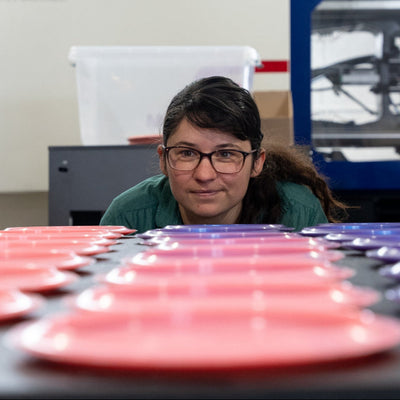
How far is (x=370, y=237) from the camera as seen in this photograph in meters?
0.62

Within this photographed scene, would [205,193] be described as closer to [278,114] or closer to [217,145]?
[217,145]

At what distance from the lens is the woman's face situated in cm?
124

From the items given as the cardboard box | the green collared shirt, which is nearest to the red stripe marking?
the cardboard box

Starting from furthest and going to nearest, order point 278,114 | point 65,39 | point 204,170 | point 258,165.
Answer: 1. point 65,39
2. point 278,114
3. point 258,165
4. point 204,170

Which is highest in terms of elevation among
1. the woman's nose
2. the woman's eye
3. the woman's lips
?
the woman's eye

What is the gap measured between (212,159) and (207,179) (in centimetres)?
5

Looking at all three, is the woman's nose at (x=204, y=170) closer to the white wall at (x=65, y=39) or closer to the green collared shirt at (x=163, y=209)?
the green collared shirt at (x=163, y=209)

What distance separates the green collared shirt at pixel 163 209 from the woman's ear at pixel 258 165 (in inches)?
3.6

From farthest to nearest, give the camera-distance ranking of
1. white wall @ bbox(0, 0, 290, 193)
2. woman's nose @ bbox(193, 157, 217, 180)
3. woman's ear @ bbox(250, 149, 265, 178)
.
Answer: white wall @ bbox(0, 0, 290, 193) → woman's ear @ bbox(250, 149, 265, 178) → woman's nose @ bbox(193, 157, 217, 180)

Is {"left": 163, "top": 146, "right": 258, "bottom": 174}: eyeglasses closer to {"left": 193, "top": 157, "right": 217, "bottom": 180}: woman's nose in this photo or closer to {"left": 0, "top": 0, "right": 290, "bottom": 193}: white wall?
{"left": 193, "top": 157, "right": 217, "bottom": 180}: woman's nose

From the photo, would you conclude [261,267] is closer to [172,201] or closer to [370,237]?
[370,237]

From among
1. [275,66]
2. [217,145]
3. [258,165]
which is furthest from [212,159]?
[275,66]

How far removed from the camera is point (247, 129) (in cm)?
129

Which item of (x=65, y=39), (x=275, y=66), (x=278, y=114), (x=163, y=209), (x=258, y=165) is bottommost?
(x=163, y=209)
